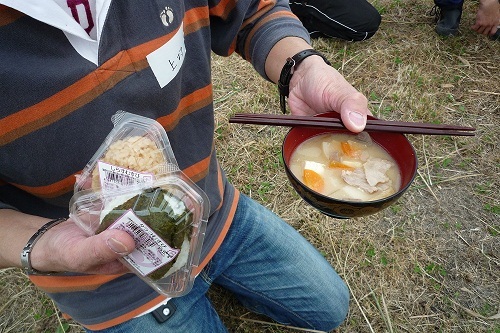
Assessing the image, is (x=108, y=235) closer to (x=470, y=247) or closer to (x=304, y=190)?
(x=304, y=190)

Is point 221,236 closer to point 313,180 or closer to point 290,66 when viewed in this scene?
point 313,180

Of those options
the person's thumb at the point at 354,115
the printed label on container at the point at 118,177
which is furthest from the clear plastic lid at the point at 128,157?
the person's thumb at the point at 354,115

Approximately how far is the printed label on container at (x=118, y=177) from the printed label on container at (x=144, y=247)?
0.07 metres

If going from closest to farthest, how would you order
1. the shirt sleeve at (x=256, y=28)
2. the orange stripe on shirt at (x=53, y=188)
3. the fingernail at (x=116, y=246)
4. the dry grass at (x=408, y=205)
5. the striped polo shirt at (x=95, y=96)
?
the fingernail at (x=116, y=246) → the striped polo shirt at (x=95, y=96) → the orange stripe on shirt at (x=53, y=188) → the shirt sleeve at (x=256, y=28) → the dry grass at (x=408, y=205)

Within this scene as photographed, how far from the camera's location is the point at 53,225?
91 cm

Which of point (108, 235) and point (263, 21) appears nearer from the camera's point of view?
point (108, 235)

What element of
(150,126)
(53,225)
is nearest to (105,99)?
(150,126)

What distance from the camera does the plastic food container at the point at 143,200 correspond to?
0.80 meters

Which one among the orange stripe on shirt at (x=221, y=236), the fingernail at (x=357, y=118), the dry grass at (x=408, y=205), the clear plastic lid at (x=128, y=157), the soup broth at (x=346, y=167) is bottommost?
the dry grass at (x=408, y=205)

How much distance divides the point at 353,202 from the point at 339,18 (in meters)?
2.26

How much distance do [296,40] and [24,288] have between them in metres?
1.55

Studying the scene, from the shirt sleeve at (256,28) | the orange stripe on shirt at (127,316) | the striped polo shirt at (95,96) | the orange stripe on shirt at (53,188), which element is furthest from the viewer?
the shirt sleeve at (256,28)

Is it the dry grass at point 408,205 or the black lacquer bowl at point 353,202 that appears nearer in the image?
the black lacquer bowl at point 353,202

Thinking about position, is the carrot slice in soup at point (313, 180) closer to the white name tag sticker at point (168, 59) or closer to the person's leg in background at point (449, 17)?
the white name tag sticker at point (168, 59)
